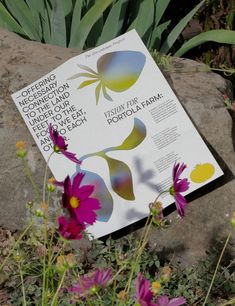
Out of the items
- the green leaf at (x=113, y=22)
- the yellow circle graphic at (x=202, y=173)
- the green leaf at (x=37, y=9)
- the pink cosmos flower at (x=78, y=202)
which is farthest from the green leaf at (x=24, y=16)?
the pink cosmos flower at (x=78, y=202)

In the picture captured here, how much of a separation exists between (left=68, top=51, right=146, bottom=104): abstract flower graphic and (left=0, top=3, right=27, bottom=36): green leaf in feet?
1.47

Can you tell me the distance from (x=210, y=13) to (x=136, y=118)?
1.19 metres

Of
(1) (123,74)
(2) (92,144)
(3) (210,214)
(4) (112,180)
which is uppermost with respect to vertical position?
(1) (123,74)

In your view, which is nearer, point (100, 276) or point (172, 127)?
point (100, 276)

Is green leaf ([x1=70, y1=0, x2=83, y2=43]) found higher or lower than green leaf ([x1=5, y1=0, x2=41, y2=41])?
lower

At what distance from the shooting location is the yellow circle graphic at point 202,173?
2074 millimetres

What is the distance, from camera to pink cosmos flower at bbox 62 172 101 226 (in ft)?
4.17

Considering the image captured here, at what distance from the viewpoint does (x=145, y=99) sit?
7.00ft

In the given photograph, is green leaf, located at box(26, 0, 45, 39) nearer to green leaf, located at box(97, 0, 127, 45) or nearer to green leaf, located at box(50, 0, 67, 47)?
green leaf, located at box(50, 0, 67, 47)

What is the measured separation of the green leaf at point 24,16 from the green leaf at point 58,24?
79 millimetres

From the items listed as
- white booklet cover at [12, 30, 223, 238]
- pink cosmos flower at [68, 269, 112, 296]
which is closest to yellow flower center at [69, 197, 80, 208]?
pink cosmos flower at [68, 269, 112, 296]

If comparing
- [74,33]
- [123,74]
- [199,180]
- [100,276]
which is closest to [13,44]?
[74,33]

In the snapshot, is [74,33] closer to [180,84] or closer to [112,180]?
[180,84]

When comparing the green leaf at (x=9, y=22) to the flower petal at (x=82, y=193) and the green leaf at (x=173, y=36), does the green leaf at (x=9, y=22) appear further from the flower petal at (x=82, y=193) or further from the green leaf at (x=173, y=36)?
the flower petal at (x=82, y=193)
